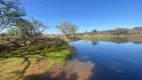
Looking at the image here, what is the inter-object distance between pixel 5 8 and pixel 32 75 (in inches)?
491

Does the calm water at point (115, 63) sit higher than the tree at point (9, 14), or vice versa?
the tree at point (9, 14)

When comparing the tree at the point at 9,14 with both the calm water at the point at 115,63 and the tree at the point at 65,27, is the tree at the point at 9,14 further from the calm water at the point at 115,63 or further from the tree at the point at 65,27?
the tree at the point at 65,27

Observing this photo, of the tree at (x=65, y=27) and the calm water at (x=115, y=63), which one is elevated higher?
the tree at (x=65, y=27)

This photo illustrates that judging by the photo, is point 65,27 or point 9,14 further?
point 65,27

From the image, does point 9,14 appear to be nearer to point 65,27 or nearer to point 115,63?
point 115,63

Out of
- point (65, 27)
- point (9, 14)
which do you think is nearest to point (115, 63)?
point (9, 14)

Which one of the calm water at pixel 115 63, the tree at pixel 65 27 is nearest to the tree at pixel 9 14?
the calm water at pixel 115 63

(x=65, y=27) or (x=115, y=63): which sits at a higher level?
(x=65, y=27)

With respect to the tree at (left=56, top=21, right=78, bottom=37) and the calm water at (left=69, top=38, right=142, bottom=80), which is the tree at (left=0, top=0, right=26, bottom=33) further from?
the tree at (left=56, top=21, right=78, bottom=37)

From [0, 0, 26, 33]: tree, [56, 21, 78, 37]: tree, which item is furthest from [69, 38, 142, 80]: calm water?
[56, 21, 78, 37]: tree

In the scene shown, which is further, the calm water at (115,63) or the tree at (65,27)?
the tree at (65,27)

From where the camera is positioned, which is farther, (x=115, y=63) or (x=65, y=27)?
(x=65, y=27)

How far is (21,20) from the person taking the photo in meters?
19.0

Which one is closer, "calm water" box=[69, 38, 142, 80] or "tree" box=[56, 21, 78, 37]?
"calm water" box=[69, 38, 142, 80]
